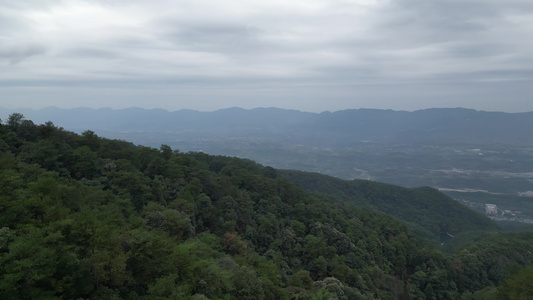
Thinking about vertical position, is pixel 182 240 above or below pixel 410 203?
above

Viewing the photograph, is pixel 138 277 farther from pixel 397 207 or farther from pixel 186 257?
pixel 397 207

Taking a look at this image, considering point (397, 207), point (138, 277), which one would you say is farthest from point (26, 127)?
point (397, 207)

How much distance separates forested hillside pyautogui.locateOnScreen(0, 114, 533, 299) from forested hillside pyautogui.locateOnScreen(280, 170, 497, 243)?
29905 millimetres

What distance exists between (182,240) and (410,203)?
89226 mm

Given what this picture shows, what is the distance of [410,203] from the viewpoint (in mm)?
93062

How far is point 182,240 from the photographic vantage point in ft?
63.0

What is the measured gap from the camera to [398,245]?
38.5m

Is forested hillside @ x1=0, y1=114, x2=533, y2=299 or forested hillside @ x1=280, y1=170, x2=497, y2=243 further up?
forested hillside @ x1=0, y1=114, x2=533, y2=299

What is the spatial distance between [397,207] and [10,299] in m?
94.5

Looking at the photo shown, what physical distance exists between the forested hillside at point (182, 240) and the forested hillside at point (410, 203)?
29905 mm

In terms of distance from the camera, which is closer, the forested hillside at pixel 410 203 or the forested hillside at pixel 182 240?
the forested hillside at pixel 182 240

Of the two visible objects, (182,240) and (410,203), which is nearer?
(182,240)

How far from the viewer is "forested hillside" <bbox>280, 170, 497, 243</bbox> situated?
82000mm

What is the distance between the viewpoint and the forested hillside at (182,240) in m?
10.3
